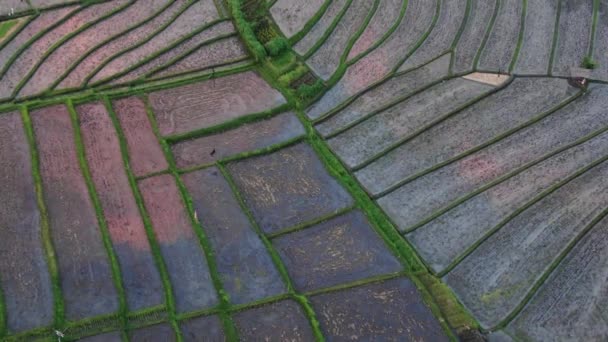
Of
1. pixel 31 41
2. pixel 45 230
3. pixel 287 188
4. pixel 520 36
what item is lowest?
Answer: pixel 287 188

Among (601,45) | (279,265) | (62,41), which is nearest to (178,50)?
(62,41)

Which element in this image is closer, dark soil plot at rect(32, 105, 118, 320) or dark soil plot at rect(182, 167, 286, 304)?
dark soil plot at rect(32, 105, 118, 320)

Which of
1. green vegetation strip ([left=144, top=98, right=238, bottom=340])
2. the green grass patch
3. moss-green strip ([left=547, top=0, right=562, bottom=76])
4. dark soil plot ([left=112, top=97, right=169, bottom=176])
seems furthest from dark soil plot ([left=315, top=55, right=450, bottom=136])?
the green grass patch

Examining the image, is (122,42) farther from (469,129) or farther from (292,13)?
(469,129)

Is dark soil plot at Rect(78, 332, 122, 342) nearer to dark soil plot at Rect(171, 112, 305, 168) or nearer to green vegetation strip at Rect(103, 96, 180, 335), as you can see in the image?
green vegetation strip at Rect(103, 96, 180, 335)

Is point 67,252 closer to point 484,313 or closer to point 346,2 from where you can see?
point 484,313

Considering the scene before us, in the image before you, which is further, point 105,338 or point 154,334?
point 154,334
